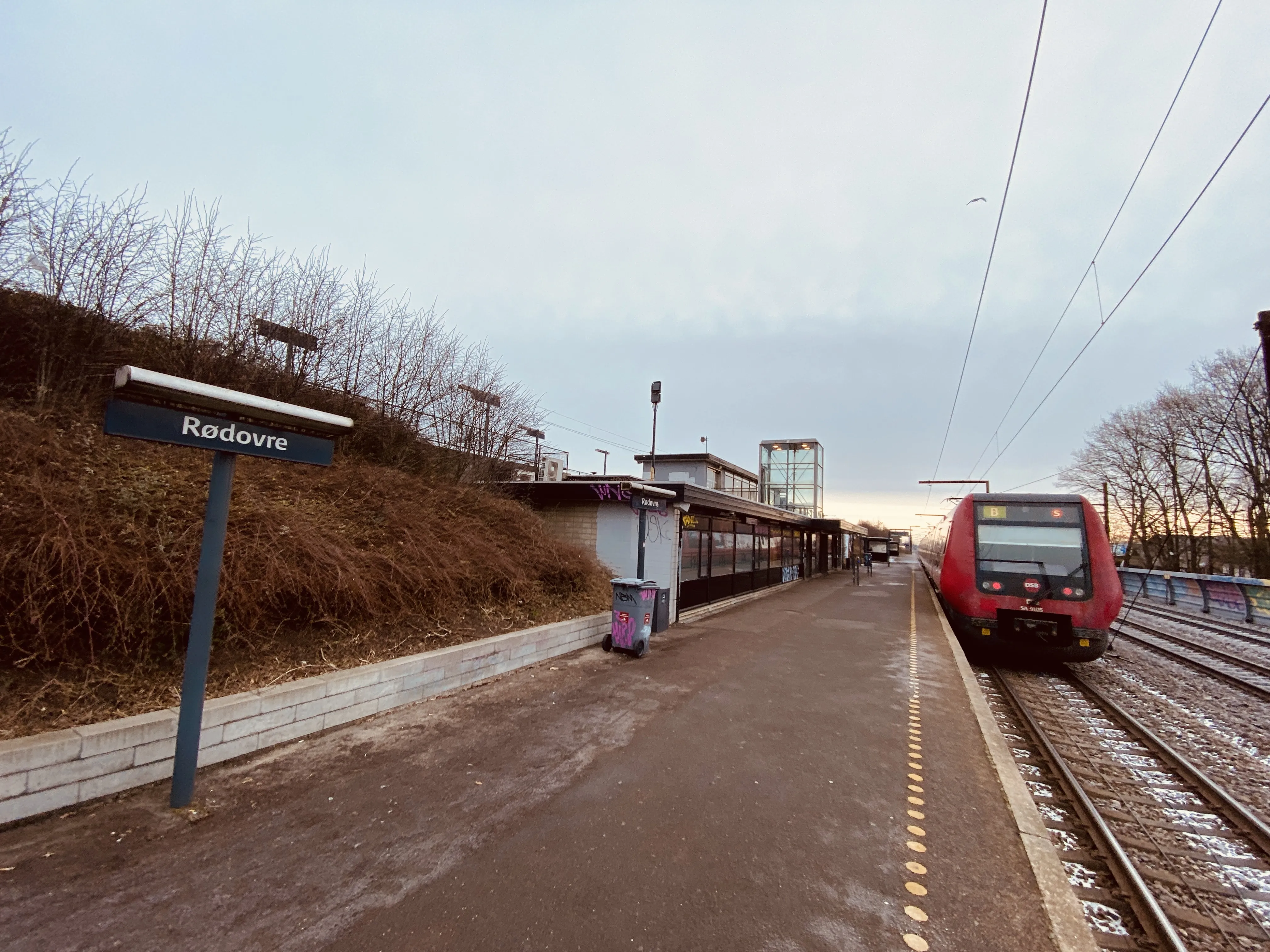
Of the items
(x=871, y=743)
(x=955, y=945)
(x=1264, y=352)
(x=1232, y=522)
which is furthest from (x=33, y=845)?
(x=1232, y=522)

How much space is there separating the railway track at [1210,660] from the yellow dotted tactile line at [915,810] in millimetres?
4997

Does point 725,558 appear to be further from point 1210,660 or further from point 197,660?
point 197,660

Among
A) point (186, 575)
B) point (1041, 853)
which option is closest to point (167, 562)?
point (186, 575)

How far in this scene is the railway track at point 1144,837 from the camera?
105 inches

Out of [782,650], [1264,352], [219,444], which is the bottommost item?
[782,650]

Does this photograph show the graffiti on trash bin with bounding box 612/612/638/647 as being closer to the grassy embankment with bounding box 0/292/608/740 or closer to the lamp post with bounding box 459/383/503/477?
the grassy embankment with bounding box 0/292/608/740

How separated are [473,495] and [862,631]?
26.9 ft

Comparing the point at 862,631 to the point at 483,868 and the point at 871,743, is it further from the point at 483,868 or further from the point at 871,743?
the point at 483,868

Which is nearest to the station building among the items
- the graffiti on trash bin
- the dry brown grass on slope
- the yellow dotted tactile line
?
the graffiti on trash bin

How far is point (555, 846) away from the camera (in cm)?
291

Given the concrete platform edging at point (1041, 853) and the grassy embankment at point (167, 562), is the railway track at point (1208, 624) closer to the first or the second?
the concrete platform edging at point (1041, 853)

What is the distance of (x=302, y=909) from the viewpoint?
2.35m

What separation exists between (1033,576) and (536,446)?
10321mm

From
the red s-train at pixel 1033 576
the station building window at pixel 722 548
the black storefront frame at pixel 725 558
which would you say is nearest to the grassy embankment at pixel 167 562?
the black storefront frame at pixel 725 558
